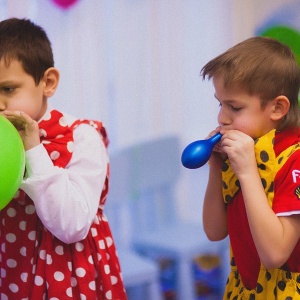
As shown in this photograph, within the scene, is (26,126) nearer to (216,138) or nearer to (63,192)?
(63,192)

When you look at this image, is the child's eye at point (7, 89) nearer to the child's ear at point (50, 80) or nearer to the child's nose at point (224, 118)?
the child's ear at point (50, 80)

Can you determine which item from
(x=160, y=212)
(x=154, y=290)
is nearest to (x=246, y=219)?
(x=154, y=290)

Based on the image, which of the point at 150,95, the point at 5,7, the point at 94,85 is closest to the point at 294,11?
the point at 150,95

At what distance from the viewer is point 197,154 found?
1047 millimetres

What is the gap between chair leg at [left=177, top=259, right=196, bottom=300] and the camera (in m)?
2.06

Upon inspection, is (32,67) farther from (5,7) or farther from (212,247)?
(212,247)

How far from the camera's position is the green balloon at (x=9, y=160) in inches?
38.8

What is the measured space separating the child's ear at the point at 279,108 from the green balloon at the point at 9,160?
1.54ft

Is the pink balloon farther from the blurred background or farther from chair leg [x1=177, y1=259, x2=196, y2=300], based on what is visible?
chair leg [x1=177, y1=259, x2=196, y2=300]

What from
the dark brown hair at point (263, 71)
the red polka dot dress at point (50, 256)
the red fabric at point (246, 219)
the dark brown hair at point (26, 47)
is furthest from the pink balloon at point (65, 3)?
the red fabric at point (246, 219)

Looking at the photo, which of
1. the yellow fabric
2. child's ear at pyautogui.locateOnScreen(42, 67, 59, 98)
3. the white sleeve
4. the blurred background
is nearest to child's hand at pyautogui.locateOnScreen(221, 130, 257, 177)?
the yellow fabric

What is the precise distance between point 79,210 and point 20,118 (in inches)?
8.4

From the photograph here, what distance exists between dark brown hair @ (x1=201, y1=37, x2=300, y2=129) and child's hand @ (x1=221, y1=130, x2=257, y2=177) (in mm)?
78

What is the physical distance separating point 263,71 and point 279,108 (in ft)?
0.25
